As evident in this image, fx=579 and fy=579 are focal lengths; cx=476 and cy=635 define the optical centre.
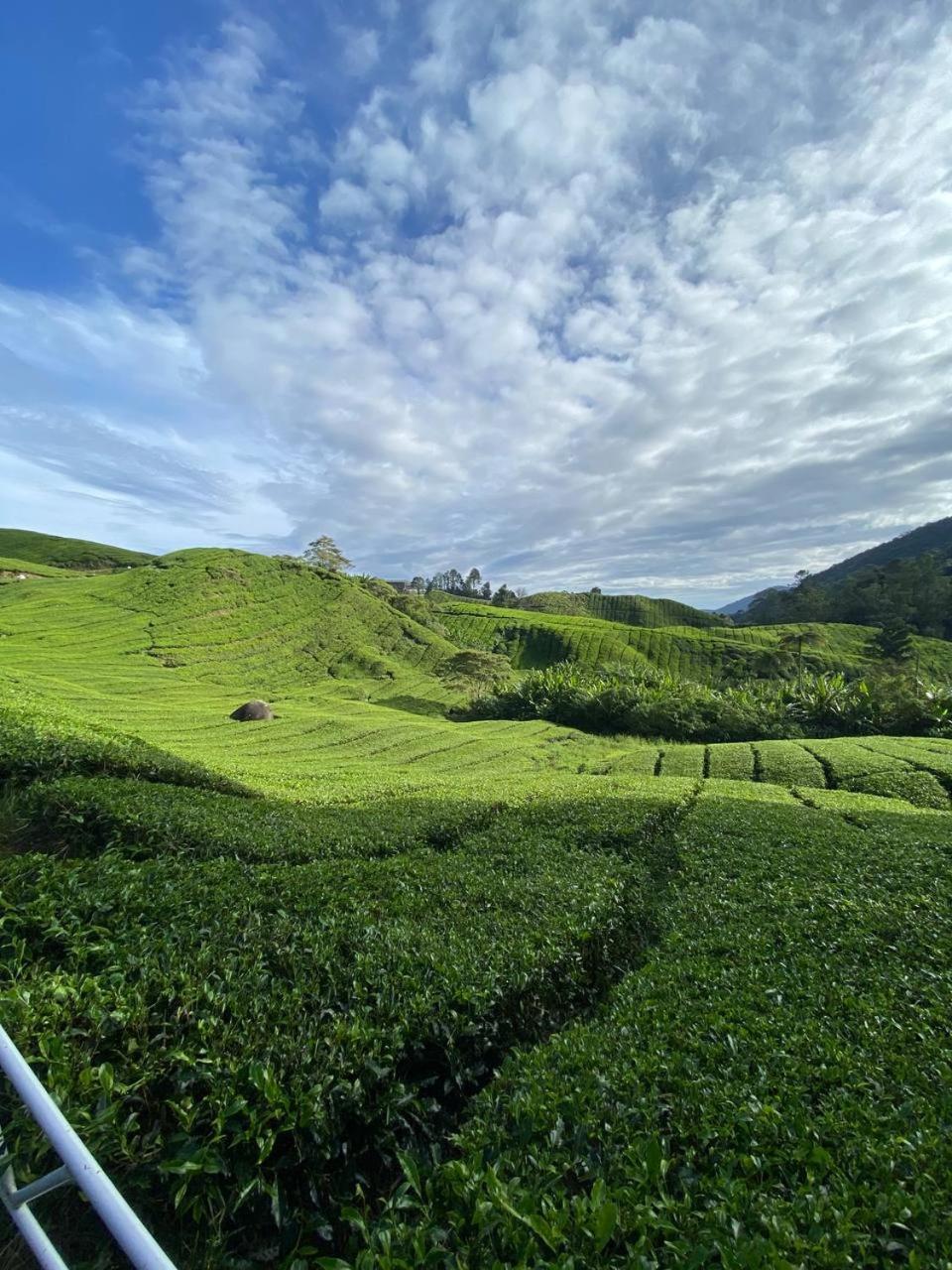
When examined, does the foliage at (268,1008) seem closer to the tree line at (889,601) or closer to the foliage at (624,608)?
the tree line at (889,601)

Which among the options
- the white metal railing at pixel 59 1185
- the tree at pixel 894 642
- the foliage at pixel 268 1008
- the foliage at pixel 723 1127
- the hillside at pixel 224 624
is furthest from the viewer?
the tree at pixel 894 642

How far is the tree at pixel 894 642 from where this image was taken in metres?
79.6

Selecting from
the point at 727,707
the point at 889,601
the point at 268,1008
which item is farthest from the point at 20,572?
the point at 889,601

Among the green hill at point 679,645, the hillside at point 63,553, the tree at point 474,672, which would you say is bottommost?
the tree at point 474,672

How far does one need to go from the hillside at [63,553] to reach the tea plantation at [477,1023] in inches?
5143

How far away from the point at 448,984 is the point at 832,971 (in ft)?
11.7

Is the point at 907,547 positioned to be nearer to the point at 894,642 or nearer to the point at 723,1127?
the point at 894,642

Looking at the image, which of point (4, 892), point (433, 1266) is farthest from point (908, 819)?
point (4, 892)

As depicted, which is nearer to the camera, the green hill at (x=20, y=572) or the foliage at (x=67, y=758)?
the foliage at (x=67, y=758)

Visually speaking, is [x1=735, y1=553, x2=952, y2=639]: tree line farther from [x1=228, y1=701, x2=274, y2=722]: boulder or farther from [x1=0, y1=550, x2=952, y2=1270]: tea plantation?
[x1=0, y1=550, x2=952, y2=1270]: tea plantation

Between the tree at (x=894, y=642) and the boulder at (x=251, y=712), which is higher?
the tree at (x=894, y=642)

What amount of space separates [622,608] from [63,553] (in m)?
132

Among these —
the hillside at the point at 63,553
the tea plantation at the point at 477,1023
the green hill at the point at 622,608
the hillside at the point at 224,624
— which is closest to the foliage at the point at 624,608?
the green hill at the point at 622,608

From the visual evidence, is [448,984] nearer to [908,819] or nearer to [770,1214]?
Answer: [770,1214]
